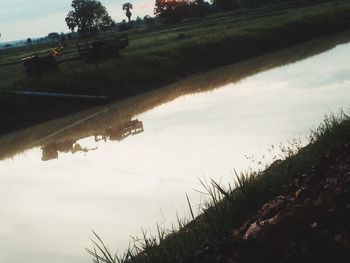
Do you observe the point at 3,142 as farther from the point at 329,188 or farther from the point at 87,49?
the point at 329,188

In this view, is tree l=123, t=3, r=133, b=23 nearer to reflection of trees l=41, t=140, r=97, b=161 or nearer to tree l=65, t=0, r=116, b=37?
tree l=65, t=0, r=116, b=37

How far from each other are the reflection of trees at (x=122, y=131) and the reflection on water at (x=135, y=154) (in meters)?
0.04

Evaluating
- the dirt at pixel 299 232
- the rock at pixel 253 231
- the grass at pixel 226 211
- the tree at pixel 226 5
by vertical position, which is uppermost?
the tree at pixel 226 5

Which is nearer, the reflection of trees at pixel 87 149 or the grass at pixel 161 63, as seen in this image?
the reflection of trees at pixel 87 149

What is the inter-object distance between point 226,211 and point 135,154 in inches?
281

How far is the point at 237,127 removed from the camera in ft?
44.0

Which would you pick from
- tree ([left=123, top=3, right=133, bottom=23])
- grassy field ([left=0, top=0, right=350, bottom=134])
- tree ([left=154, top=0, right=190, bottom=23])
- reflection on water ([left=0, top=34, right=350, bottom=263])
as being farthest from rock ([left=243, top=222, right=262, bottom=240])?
tree ([left=123, top=3, right=133, bottom=23])

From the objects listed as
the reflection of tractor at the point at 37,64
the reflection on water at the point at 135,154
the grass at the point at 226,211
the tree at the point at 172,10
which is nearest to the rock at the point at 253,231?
the grass at the point at 226,211

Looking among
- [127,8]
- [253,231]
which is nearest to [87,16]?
[127,8]

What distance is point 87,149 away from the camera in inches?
551

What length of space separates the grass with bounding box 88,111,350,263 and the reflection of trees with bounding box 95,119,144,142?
8246 millimetres

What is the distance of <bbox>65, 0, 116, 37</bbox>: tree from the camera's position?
118375mm

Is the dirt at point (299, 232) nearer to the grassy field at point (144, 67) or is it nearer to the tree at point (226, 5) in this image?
the grassy field at point (144, 67)

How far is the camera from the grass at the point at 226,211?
4.48 meters
